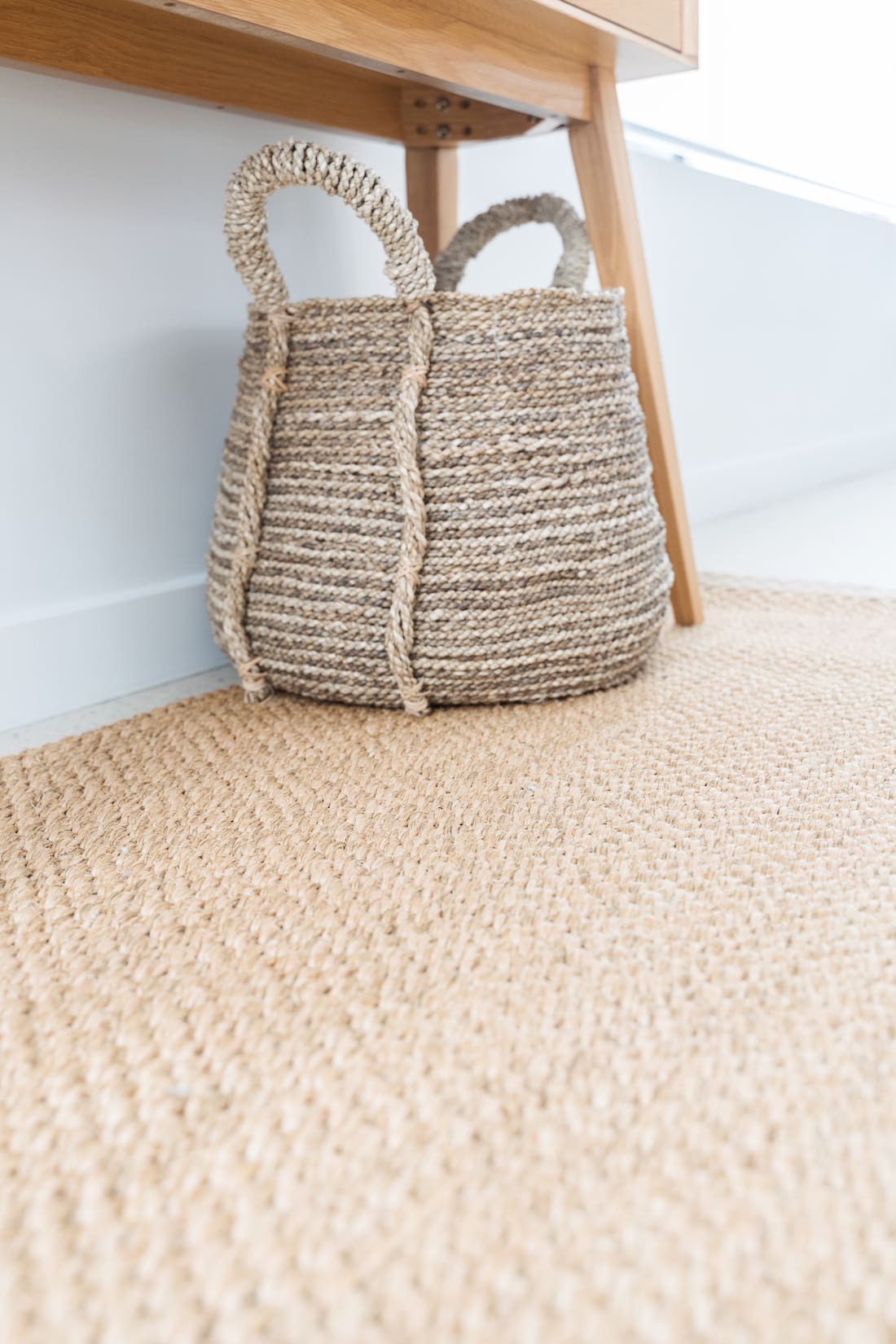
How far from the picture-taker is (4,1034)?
497 millimetres

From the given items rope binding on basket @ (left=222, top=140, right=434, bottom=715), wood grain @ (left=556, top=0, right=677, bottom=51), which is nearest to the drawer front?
wood grain @ (left=556, top=0, right=677, bottom=51)

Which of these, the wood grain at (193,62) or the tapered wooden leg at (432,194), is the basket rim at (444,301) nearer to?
the wood grain at (193,62)

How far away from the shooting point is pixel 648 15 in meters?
1.00

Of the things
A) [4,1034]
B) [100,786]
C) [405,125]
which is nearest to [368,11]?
[405,125]

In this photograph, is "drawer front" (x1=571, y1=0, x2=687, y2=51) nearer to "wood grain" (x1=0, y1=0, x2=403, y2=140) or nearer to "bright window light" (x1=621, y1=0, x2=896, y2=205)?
"wood grain" (x1=0, y1=0, x2=403, y2=140)

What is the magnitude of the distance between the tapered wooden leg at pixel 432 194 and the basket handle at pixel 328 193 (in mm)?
379

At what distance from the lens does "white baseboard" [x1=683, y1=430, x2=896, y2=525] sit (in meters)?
1.97

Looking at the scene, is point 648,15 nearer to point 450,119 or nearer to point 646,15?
point 646,15

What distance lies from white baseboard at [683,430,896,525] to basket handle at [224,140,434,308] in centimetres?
112

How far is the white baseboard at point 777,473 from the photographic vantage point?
197 cm

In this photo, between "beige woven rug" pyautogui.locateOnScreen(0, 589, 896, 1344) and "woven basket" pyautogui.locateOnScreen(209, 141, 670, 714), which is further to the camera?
"woven basket" pyautogui.locateOnScreen(209, 141, 670, 714)

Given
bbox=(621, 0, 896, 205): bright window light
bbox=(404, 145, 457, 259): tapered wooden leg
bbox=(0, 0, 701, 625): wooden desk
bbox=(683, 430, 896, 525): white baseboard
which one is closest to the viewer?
bbox=(0, 0, 701, 625): wooden desk

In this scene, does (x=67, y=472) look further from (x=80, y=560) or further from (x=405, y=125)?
(x=405, y=125)

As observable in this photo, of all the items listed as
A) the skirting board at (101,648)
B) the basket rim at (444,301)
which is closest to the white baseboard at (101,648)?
the skirting board at (101,648)
